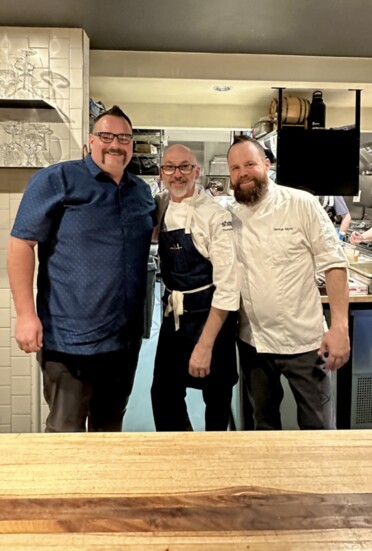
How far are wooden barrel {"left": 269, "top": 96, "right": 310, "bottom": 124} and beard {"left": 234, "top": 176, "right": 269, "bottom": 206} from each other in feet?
6.35

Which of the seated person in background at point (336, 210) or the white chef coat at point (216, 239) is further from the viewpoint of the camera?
the seated person in background at point (336, 210)

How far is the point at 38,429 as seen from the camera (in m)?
2.68

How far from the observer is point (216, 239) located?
190cm

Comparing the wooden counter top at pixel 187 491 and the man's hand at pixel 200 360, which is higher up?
the man's hand at pixel 200 360

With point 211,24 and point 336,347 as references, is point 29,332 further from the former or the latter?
point 211,24

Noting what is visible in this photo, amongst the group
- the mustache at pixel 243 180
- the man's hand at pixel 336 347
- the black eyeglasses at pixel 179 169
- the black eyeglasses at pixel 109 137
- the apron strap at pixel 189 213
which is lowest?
the man's hand at pixel 336 347

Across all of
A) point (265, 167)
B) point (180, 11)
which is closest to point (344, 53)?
point (180, 11)

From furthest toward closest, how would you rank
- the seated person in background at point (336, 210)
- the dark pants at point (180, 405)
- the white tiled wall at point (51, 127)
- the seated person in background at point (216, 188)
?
the seated person in background at point (216, 188), the seated person in background at point (336, 210), the white tiled wall at point (51, 127), the dark pants at point (180, 405)

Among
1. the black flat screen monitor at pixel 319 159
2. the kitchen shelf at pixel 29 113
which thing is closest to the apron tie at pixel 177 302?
the kitchen shelf at pixel 29 113

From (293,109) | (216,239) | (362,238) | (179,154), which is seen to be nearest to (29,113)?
(179,154)

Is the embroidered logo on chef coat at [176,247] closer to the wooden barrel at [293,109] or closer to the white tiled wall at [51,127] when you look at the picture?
the white tiled wall at [51,127]

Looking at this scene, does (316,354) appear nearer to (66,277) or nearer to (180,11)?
(66,277)

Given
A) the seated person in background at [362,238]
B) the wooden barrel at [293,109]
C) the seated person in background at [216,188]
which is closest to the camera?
the wooden barrel at [293,109]

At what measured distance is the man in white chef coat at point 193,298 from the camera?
6.18 ft
